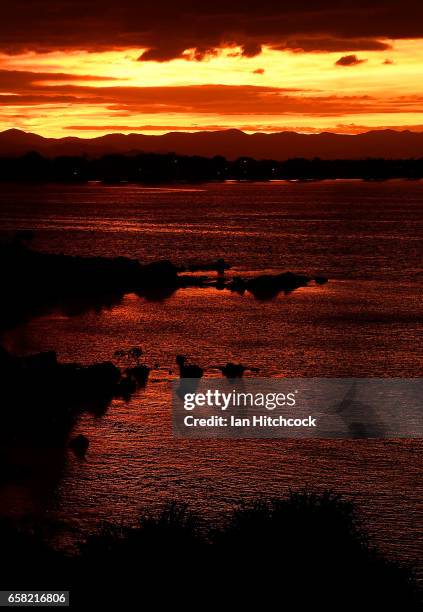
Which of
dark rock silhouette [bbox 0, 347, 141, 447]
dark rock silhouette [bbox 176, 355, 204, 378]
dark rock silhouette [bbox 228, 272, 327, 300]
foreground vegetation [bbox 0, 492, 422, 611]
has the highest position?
dark rock silhouette [bbox 228, 272, 327, 300]

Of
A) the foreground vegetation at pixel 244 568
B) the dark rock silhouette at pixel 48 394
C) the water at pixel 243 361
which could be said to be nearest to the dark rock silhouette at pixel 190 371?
the water at pixel 243 361

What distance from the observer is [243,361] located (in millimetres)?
41656

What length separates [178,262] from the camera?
3275 inches

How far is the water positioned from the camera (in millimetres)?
25766

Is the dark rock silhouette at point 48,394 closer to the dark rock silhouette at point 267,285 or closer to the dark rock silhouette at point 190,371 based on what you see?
the dark rock silhouette at point 190,371

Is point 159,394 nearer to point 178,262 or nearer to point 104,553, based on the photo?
point 104,553

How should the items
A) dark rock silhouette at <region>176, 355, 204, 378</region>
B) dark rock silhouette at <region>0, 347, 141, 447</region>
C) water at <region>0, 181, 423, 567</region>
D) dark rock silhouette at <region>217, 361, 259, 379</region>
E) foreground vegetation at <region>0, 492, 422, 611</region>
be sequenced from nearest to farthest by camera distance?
foreground vegetation at <region>0, 492, 422, 611</region> < water at <region>0, 181, 423, 567</region> < dark rock silhouette at <region>0, 347, 141, 447</region> < dark rock silhouette at <region>176, 355, 204, 378</region> < dark rock silhouette at <region>217, 361, 259, 379</region>

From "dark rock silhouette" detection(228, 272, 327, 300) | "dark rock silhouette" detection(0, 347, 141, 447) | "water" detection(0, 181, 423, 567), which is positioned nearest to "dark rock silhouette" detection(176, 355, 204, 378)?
"water" detection(0, 181, 423, 567)

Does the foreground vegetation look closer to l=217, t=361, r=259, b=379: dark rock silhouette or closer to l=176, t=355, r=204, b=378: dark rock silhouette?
l=176, t=355, r=204, b=378: dark rock silhouette

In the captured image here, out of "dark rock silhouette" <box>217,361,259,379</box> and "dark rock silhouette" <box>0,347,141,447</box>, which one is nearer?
"dark rock silhouette" <box>0,347,141,447</box>

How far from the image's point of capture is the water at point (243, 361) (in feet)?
84.5

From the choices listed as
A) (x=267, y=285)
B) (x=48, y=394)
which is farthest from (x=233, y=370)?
(x=267, y=285)

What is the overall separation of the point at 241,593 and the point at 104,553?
8.87ft

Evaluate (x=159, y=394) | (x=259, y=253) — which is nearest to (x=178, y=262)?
(x=259, y=253)
